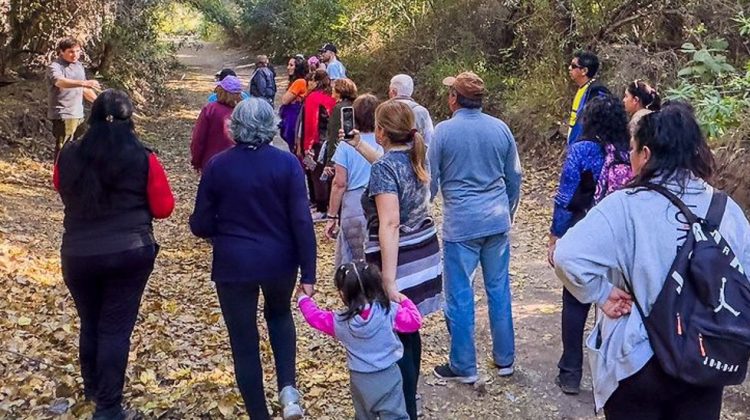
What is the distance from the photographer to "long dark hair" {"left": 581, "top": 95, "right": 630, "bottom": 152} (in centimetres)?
445

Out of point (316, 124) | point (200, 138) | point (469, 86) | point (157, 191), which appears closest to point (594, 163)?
point (469, 86)

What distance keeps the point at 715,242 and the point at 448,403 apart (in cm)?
263

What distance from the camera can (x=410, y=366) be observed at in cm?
411

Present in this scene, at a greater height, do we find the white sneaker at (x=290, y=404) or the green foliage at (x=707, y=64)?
the green foliage at (x=707, y=64)

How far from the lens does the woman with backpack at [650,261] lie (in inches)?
101

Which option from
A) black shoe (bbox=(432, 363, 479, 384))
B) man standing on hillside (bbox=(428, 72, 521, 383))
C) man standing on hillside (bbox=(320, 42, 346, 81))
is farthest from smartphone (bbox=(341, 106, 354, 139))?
man standing on hillside (bbox=(320, 42, 346, 81))

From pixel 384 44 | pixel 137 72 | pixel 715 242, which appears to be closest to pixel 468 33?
pixel 384 44

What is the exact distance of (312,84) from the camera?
8641 mm

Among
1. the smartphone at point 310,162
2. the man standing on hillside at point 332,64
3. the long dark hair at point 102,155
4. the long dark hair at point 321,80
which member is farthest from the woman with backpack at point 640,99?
the man standing on hillside at point 332,64

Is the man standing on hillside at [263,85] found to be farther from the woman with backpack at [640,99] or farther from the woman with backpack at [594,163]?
the woman with backpack at [594,163]

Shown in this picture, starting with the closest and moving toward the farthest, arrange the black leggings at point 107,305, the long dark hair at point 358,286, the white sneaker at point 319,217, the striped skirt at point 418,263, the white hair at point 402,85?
the long dark hair at point 358,286 < the black leggings at point 107,305 < the striped skirt at point 418,263 < the white hair at point 402,85 < the white sneaker at point 319,217

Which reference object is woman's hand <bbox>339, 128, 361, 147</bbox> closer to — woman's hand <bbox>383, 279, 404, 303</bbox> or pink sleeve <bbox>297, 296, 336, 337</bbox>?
woman's hand <bbox>383, 279, 404, 303</bbox>

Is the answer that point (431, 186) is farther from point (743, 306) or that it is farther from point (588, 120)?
point (743, 306)

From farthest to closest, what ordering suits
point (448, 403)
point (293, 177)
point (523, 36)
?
point (523, 36) < point (448, 403) < point (293, 177)
